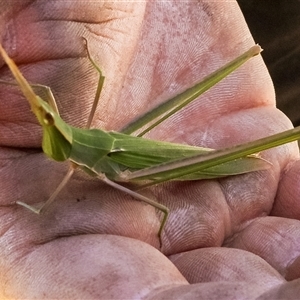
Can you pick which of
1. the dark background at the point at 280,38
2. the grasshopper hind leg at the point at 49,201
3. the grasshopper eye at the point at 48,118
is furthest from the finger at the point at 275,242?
the dark background at the point at 280,38

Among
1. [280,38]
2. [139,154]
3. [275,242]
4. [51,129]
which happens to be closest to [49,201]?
[51,129]

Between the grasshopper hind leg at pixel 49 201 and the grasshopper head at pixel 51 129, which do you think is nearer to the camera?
the grasshopper head at pixel 51 129

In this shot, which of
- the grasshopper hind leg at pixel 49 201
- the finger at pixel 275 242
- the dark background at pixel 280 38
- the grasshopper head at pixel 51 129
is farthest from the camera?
the dark background at pixel 280 38

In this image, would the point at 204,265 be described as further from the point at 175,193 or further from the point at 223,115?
the point at 223,115

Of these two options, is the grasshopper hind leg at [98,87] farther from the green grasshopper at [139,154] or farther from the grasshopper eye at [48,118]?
the grasshopper eye at [48,118]

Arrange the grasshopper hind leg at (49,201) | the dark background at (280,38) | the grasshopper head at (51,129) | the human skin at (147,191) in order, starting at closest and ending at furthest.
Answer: the grasshopper head at (51,129) < the human skin at (147,191) < the grasshopper hind leg at (49,201) < the dark background at (280,38)

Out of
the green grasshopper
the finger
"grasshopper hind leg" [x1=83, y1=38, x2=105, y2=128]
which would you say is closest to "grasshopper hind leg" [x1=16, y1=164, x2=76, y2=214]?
the green grasshopper
